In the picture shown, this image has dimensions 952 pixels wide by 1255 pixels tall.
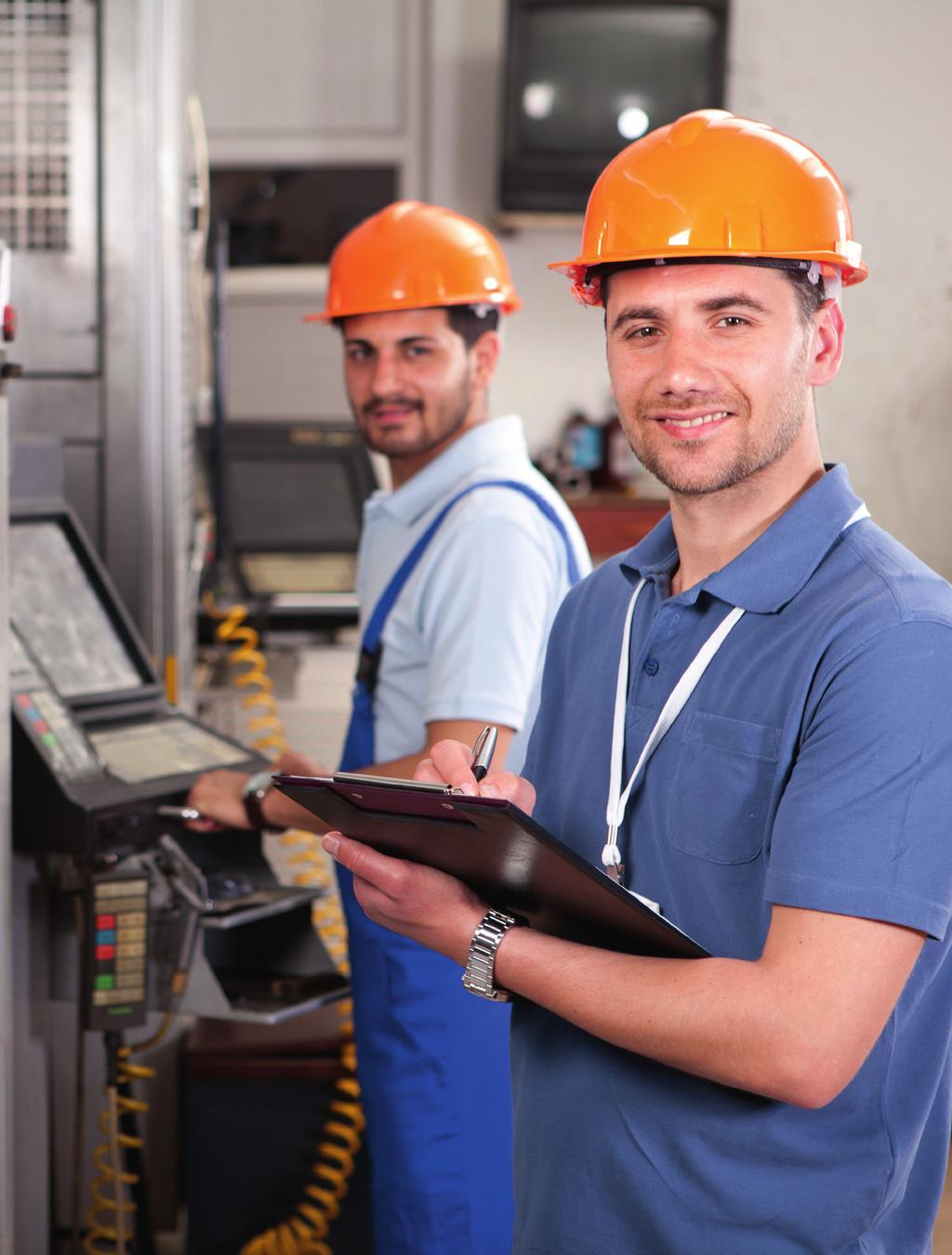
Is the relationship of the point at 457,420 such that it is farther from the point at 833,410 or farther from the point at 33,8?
the point at 833,410

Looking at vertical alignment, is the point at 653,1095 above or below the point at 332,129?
below

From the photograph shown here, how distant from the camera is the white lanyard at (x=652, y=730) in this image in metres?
1.07

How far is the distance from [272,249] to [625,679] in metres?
3.57

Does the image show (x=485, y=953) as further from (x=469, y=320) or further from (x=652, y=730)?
(x=469, y=320)

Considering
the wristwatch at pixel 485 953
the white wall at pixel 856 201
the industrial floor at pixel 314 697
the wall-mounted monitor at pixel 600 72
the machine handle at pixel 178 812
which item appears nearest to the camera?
the wristwatch at pixel 485 953

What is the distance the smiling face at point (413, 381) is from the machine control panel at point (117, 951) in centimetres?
71

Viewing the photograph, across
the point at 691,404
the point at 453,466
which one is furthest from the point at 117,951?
the point at 691,404

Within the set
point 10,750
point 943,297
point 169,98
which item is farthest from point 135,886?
point 943,297

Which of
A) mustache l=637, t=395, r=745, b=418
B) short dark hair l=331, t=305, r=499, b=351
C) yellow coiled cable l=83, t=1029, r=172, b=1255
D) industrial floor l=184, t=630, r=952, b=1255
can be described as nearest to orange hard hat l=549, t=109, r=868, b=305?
mustache l=637, t=395, r=745, b=418

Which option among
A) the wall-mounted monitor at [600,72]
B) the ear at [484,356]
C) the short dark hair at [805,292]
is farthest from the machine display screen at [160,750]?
the wall-mounted monitor at [600,72]

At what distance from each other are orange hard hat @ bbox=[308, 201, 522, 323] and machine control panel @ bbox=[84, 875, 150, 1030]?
2.89 feet

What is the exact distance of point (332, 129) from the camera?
4.39m

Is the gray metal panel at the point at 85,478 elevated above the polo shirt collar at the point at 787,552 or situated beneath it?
situated beneath

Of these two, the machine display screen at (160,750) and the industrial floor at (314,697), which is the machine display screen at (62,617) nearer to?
the machine display screen at (160,750)
